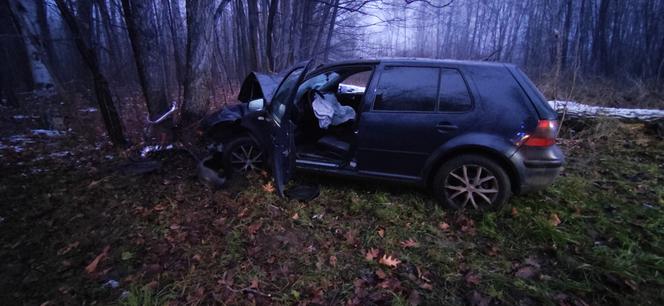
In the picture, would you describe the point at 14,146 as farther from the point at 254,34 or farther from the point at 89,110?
the point at 254,34

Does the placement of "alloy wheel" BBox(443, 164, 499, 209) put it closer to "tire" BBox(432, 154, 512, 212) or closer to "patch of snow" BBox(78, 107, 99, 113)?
"tire" BBox(432, 154, 512, 212)

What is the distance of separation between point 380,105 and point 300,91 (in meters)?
1.30

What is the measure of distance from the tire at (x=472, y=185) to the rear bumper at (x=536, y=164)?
0.53 feet

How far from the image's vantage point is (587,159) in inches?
200

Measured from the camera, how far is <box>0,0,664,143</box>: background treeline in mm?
5723

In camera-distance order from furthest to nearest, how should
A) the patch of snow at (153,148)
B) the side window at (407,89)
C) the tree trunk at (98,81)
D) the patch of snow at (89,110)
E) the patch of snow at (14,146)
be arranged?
the patch of snow at (89,110) < the patch of snow at (14,146) < the patch of snow at (153,148) < the tree trunk at (98,81) < the side window at (407,89)

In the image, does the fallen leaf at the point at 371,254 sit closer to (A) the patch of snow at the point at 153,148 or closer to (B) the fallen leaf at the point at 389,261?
(B) the fallen leaf at the point at 389,261

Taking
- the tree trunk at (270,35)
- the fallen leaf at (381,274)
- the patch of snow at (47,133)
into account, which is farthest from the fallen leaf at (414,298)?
the tree trunk at (270,35)

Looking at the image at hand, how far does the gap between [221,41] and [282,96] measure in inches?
473

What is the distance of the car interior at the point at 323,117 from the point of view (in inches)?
161

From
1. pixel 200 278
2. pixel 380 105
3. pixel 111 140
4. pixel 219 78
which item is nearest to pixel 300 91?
pixel 380 105

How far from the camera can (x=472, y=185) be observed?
338 centimetres

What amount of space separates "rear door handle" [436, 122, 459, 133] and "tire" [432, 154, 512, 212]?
321 millimetres

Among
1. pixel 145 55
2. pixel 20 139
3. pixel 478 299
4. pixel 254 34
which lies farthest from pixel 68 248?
pixel 254 34
